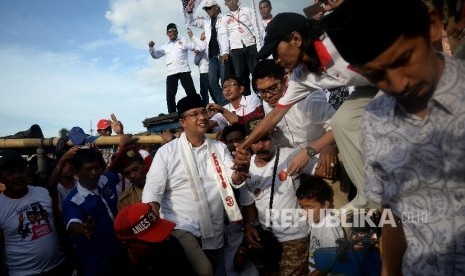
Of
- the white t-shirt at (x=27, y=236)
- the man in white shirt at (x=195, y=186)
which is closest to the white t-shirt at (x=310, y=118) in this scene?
the man in white shirt at (x=195, y=186)

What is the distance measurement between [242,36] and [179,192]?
480 cm

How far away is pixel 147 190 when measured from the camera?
3459mm

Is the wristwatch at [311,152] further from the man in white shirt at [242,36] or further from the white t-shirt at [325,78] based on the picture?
the man in white shirt at [242,36]

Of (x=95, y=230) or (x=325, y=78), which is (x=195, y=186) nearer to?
(x=95, y=230)

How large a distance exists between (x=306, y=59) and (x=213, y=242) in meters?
2.11

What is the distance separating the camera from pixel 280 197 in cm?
378

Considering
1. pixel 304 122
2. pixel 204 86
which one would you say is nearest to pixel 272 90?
pixel 304 122

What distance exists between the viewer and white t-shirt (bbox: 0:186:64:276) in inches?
157

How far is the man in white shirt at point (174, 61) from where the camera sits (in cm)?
884

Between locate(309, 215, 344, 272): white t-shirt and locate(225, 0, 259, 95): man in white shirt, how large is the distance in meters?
4.56

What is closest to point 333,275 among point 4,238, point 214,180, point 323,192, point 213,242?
point 323,192

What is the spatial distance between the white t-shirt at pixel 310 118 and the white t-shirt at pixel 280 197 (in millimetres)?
251

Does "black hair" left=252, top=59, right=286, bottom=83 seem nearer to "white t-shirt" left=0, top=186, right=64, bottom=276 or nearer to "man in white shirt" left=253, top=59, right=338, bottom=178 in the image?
"man in white shirt" left=253, top=59, right=338, bottom=178

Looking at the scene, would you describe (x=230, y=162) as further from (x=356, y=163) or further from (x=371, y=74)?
(x=371, y=74)
